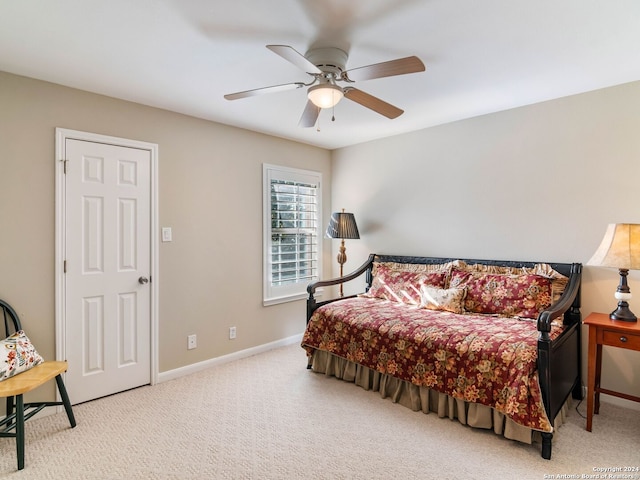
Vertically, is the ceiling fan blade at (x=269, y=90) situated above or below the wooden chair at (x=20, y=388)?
above

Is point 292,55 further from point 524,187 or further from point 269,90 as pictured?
point 524,187

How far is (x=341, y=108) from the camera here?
304 centimetres

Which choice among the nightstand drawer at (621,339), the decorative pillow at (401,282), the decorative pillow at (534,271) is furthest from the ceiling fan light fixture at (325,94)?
the nightstand drawer at (621,339)

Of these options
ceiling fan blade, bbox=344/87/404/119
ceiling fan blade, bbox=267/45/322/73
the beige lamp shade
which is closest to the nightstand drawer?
the beige lamp shade

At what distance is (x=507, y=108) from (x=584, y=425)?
255 centimetres

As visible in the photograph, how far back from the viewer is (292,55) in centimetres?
163

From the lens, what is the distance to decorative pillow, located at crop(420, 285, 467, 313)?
9.71 feet

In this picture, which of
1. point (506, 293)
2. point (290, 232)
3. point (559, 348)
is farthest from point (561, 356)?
point (290, 232)

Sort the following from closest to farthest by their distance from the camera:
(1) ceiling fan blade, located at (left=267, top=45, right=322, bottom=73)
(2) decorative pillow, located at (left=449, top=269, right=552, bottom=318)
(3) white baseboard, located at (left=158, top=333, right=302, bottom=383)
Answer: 1. (1) ceiling fan blade, located at (left=267, top=45, right=322, bottom=73)
2. (2) decorative pillow, located at (left=449, top=269, right=552, bottom=318)
3. (3) white baseboard, located at (left=158, top=333, right=302, bottom=383)

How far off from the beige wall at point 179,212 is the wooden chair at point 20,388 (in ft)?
0.29

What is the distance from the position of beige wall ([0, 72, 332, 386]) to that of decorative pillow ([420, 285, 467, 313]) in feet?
4.64

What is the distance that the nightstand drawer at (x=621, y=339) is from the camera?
2084 millimetres

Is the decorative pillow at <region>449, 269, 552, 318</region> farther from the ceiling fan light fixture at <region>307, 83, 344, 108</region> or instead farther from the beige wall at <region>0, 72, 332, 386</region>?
the ceiling fan light fixture at <region>307, 83, 344, 108</region>

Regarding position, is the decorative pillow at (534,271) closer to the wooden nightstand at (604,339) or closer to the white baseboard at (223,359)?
the wooden nightstand at (604,339)
